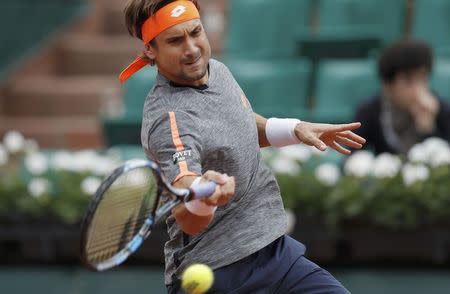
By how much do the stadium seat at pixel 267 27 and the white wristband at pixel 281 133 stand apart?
12.5 feet

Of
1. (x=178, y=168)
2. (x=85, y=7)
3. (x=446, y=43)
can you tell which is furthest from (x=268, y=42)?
(x=178, y=168)

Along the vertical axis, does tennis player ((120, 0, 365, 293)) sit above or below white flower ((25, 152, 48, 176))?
above

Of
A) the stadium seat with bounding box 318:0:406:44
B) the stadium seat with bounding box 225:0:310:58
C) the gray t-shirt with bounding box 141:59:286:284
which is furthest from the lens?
the stadium seat with bounding box 225:0:310:58

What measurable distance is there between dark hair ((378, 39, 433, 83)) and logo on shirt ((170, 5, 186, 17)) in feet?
9.00

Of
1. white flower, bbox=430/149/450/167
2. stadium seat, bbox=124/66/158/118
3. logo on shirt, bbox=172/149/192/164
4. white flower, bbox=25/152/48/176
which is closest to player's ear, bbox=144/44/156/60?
logo on shirt, bbox=172/149/192/164

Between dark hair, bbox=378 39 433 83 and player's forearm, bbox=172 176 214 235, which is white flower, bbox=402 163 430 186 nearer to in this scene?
dark hair, bbox=378 39 433 83

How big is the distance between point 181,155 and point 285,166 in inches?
102

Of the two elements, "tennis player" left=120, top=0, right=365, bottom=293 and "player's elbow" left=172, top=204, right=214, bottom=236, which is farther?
"tennis player" left=120, top=0, right=365, bottom=293

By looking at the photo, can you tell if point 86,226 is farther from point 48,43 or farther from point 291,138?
point 48,43

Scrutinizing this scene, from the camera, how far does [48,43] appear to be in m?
9.11

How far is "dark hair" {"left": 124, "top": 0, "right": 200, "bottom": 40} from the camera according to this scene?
3395mm

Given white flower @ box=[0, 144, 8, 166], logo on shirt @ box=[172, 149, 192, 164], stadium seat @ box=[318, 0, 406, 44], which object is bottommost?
white flower @ box=[0, 144, 8, 166]

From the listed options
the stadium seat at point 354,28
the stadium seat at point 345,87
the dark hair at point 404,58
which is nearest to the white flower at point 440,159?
the dark hair at point 404,58

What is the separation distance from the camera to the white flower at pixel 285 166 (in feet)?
18.7
